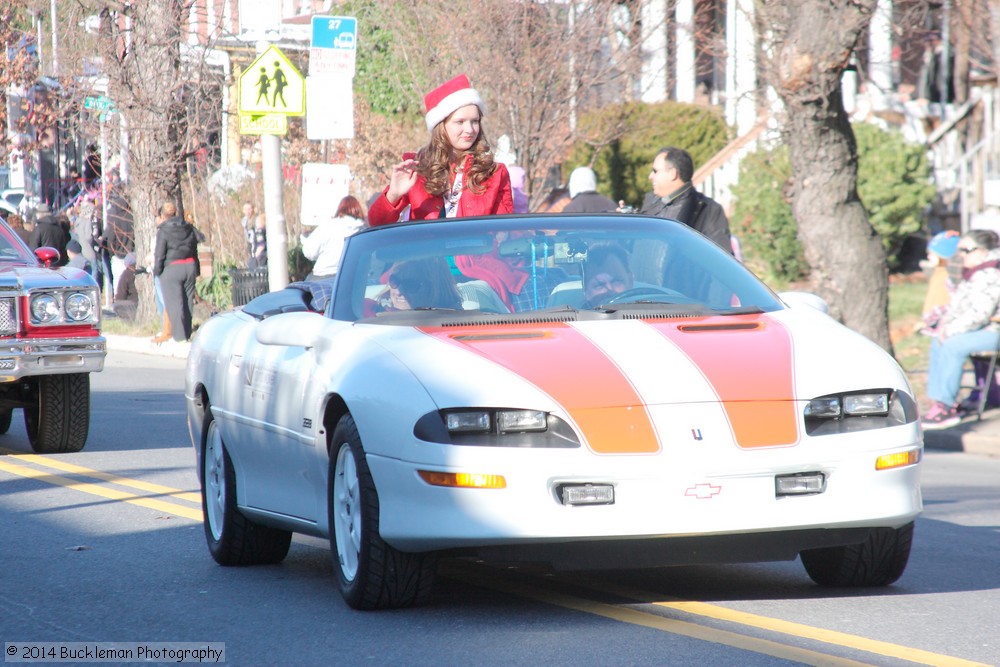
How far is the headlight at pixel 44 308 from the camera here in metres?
11.4

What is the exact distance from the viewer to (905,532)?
5.89m

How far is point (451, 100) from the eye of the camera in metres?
7.86

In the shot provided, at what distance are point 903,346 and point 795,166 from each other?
306 cm

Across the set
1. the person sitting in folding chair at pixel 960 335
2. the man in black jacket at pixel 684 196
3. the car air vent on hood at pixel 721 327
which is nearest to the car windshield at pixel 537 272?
the car air vent on hood at pixel 721 327

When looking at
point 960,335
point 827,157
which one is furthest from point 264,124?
point 960,335

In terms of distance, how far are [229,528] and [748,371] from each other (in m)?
2.61

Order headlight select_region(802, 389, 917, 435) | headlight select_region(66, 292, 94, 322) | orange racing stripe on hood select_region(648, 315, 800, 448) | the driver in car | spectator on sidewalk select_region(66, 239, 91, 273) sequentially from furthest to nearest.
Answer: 1. spectator on sidewalk select_region(66, 239, 91, 273)
2. headlight select_region(66, 292, 94, 322)
3. the driver in car
4. headlight select_region(802, 389, 917, 435)
5. orange racing stripe on hood select_region(648, 315, 800, 448)

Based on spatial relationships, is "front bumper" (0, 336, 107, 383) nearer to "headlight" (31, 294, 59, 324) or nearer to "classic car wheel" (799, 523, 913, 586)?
→ "headlight" (31, 294, 59, 324)

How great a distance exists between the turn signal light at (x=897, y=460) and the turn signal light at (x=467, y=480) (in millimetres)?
1272

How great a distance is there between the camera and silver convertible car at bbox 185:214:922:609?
17.2 ft

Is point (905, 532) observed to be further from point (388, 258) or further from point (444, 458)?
point (388, 258)

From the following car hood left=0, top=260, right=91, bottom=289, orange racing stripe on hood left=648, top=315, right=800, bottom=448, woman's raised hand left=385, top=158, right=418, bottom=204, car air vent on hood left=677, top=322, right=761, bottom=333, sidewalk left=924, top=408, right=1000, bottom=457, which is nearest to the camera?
orange racing stripe on hood left=648, top=315, right=800, bottom=448

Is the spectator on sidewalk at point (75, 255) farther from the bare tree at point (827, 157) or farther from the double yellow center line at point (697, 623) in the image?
the double yellow center line at point (697, 623)

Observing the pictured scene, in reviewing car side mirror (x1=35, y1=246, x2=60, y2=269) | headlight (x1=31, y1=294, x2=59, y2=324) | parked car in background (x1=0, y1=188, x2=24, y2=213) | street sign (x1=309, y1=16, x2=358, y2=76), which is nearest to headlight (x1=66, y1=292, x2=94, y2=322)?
headlight (x1=31, y1=294, x2=59, y2=324)
